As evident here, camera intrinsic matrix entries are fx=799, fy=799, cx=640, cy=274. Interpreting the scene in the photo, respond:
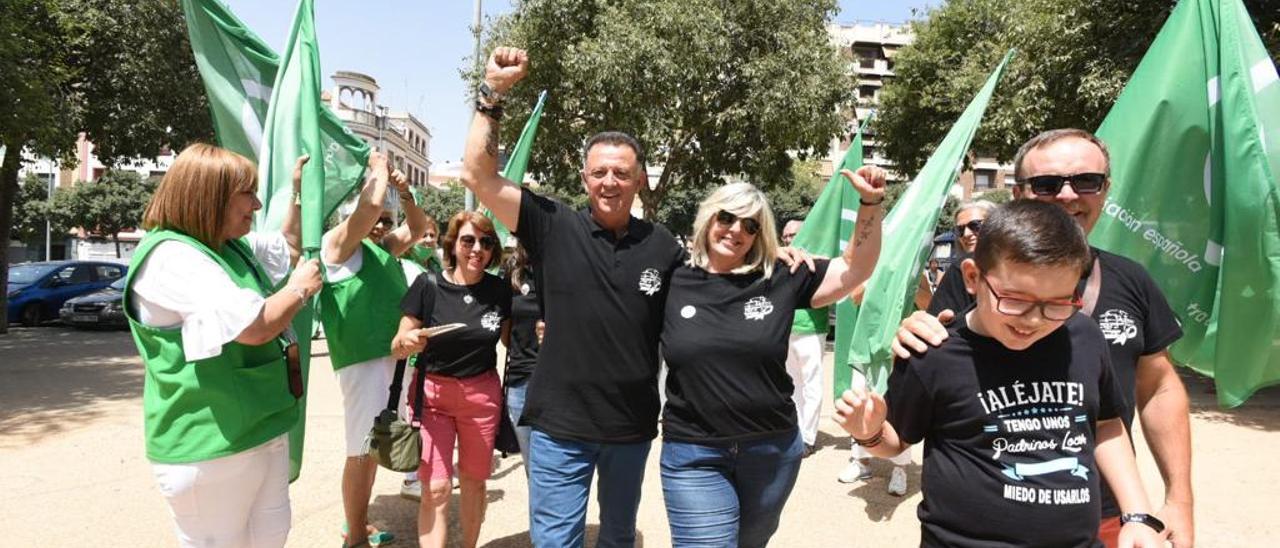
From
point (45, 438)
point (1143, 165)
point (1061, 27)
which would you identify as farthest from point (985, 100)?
point (1061, 27)

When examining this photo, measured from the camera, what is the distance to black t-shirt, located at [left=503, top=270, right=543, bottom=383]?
172 inches

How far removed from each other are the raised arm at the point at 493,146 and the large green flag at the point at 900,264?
4.65 ft

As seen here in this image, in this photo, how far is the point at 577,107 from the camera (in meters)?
15.4

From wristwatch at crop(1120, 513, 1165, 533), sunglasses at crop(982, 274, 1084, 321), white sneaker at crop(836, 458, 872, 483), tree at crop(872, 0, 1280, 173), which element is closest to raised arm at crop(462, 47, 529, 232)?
sunglasses at crop(982, 274, 1084, 321)

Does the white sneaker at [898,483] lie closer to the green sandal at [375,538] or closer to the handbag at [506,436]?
the handbag at [506,436]

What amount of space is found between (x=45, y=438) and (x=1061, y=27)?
1241cm

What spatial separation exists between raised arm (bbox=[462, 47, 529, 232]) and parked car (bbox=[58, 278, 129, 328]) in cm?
1559

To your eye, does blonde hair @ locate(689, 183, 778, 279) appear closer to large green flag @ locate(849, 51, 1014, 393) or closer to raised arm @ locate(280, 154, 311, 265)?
large green flag @ locate(849, 51, 1014, 393)

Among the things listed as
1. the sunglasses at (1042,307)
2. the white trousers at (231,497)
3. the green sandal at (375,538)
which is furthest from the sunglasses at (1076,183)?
the green sandal at (375,538)

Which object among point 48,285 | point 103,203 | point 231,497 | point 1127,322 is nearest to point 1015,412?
point 1127,322

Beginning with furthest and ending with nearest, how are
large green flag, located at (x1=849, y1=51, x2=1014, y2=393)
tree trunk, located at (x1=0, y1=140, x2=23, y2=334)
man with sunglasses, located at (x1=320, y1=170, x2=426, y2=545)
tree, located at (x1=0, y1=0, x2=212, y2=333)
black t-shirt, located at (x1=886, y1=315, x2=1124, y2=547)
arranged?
1. tree trunk, located at (x1=0, y1=140, x2=23, y2=334)
2. tree, located at (x1=0, y1=0, x2=212, y2=333)
3. man with sunglasses, located at (x1=320, y1=170, x2=426, y2=545)
4. large green flag, located at (x1=849, y1=51, x2=1014, y2=393)
5. black t-shirt, located at (x1=886, y1=315, x2=1124, y2=547)

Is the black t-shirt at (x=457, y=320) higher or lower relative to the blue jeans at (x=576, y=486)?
higher

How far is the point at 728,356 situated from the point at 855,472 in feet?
11.7

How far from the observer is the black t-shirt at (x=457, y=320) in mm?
3975
